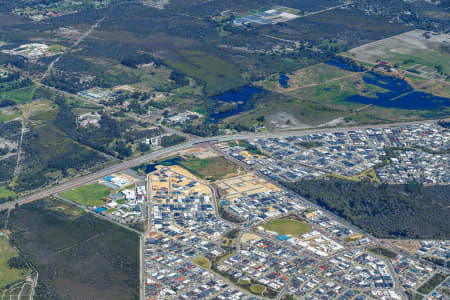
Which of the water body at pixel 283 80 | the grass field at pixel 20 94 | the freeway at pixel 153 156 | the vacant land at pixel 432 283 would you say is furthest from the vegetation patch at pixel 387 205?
the grass field at pixel 20 94

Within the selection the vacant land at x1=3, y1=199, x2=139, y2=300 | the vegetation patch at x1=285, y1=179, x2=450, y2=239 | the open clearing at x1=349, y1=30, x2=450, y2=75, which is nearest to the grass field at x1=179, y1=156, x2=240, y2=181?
the vegetation patch at x1=285, y1=179, x2=450, y2=239

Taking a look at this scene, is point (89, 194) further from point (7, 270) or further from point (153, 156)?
point (7, 270)

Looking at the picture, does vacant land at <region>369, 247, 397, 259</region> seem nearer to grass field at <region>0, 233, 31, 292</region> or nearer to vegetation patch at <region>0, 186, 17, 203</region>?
grass field at <region>0, 233, 31, 292</region>

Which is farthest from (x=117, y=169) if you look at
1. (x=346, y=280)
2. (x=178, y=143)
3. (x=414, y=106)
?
(x=414, y=106)

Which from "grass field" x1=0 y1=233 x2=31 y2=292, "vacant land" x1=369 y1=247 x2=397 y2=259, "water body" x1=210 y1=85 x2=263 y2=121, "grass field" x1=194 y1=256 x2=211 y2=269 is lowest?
"grass field" x1=0 y1=233 x2=31 y2=292

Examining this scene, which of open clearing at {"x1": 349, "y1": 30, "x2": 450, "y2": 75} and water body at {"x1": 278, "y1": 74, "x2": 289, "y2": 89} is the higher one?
open clearing at {"x1": 349, "y1": 30, "x2": 450, "y2": 75}

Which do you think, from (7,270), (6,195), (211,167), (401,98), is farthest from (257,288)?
(401,98)
